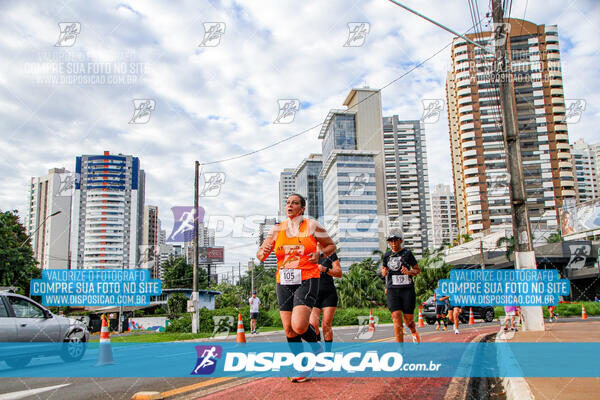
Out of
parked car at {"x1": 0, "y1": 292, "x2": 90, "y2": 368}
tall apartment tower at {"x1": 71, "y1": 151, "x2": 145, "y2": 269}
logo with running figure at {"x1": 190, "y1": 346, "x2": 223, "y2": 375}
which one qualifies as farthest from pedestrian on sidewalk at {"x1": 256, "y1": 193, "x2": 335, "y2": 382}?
tall apartment tower at {"x1": 71, "y1": 151, "x2": 145, "y2": 269}

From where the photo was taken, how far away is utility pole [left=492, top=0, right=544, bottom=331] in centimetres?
1137

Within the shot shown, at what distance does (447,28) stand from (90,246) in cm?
19162

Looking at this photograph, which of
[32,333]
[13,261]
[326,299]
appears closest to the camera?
[326,299]

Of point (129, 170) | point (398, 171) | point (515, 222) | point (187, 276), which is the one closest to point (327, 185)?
point (398, 171)

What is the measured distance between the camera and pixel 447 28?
952cm

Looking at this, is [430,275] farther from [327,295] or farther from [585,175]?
[585,175]

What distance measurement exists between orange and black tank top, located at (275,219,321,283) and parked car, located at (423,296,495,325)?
1904 centimetres

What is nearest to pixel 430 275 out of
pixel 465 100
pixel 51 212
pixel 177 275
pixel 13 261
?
pixel 13 261

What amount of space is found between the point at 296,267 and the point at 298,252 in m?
0.15

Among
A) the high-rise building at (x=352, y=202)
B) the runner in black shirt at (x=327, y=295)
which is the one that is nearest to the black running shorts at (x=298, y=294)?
the runner in black shirt at (x=327, y=295)

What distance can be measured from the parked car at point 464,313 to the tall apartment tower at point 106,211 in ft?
447

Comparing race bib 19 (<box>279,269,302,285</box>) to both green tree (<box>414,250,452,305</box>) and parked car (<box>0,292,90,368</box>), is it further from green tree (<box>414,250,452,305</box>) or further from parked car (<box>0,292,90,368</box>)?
green tree (<box>414,250,452,305</box>)

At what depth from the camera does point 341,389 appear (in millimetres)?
4121

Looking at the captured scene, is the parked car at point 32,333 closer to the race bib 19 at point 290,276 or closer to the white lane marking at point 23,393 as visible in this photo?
the white lane marking at point 23,393
